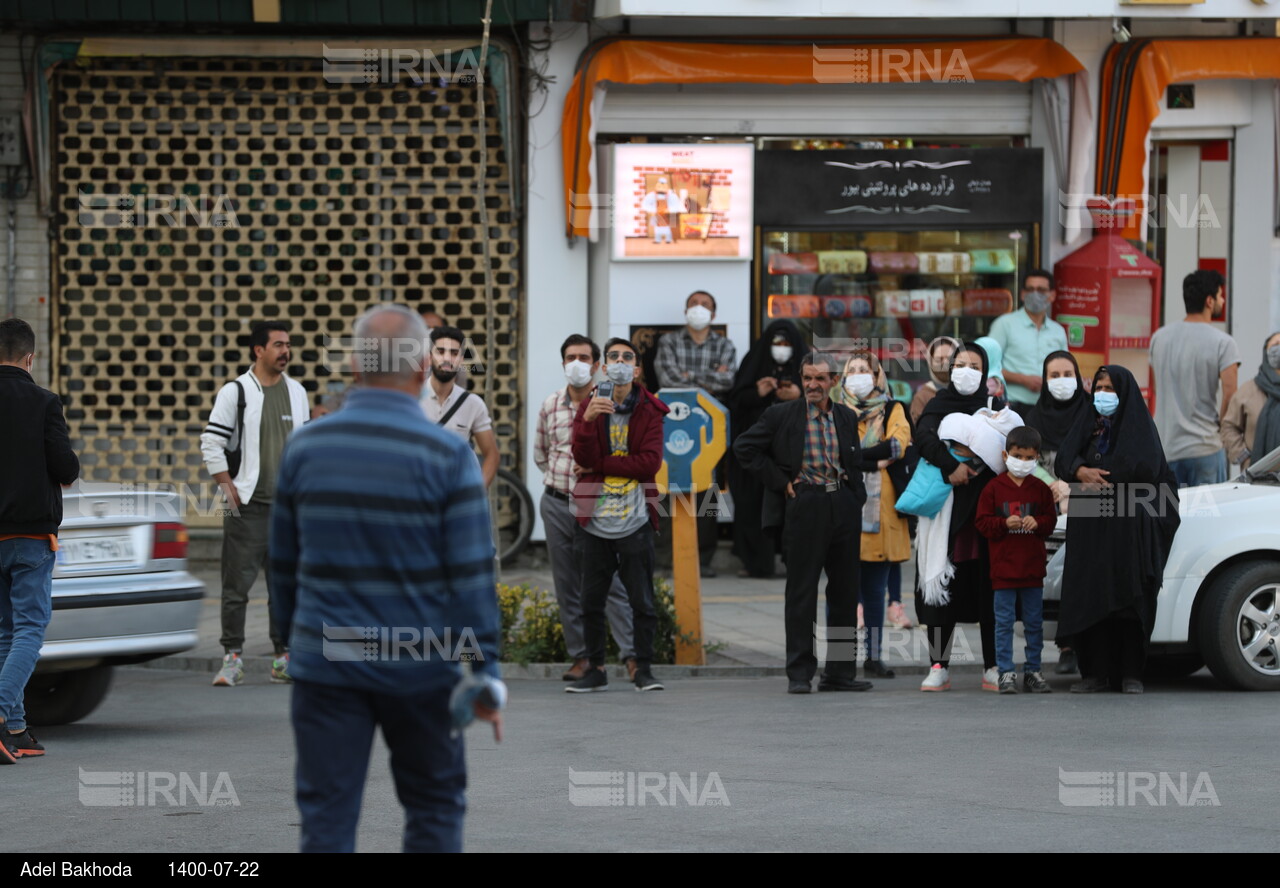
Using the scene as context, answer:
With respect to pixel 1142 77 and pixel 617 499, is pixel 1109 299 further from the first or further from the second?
pixel 617 499

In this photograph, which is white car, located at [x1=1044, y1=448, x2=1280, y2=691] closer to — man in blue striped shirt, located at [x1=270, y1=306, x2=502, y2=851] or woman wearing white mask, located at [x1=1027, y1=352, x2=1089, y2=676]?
woman wearing white mask, located at [x1=1027, y1=352, x2=1089, y2=676]

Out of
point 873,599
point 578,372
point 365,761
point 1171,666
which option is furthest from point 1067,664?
point 365,761

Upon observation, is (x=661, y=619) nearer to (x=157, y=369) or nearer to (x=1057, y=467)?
(x=1057, y=467)

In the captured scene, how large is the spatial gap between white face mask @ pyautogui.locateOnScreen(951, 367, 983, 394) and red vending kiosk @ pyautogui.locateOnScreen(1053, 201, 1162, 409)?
5.11 meters

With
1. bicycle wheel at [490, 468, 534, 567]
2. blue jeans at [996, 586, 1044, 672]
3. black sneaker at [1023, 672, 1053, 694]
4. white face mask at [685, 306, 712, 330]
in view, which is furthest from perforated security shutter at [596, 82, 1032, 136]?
black sneaker at [1023, 672, 1053, 694]

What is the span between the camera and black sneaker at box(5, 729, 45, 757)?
8094mm

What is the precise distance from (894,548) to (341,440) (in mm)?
6633

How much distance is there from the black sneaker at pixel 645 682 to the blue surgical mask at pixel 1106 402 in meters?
2.93

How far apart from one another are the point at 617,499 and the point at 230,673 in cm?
256

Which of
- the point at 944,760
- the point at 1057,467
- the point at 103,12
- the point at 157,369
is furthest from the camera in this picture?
the point at 157,369

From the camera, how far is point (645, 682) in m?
10.5

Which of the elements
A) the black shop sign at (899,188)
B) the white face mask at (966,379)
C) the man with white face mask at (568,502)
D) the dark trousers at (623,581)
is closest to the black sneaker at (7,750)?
the dark trousers at (623,581)

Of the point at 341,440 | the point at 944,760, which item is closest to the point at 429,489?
the point at 341,440
